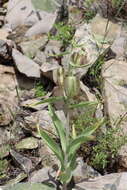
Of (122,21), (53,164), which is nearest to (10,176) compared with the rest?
(53,164)

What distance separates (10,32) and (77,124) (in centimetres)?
199

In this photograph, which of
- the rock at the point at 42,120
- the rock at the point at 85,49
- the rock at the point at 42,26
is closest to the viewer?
the rock at the point at 42,120

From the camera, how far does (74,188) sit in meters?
3.52

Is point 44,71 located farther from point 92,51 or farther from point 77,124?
point 77,124

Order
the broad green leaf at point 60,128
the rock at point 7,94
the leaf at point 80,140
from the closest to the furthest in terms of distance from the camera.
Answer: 1. the leaf at point 80,140
2. the broad green leaf at point 60,128
3. the rock at point 7,94

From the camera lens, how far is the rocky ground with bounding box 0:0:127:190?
3.68 metres

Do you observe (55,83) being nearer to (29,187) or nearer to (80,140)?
(29,187)

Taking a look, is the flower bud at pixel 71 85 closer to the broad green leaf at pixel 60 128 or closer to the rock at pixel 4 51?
the broad green leaf at pixel 60 128

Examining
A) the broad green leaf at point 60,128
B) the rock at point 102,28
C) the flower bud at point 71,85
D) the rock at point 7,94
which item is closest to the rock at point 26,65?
the rock at point 7,94

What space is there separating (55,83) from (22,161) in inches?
41.5

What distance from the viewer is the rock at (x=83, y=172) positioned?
142 inches

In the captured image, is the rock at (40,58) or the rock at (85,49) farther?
the rock at (40,58)

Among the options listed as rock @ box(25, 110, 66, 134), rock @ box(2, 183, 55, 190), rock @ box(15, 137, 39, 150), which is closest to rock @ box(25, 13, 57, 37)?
rock @ box(25, 110, 66, 134)

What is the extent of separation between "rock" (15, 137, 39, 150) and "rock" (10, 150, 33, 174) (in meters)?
0.10
